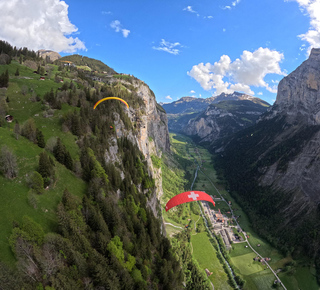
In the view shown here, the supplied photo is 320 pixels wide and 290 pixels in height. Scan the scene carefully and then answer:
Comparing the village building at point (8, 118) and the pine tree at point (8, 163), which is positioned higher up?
the village building at point (8, 118)

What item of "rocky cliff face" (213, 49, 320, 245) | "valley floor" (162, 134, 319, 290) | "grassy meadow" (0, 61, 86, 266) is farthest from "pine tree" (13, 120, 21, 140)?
"rocky cliff face" (213, 49, 320, 245)

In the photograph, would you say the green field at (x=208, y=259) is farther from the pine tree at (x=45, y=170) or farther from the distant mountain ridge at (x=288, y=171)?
the pine tree at (x=45, y=170)

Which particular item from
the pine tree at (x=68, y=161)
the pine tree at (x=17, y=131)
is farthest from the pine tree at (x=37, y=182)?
the pine tree at (x=17, y=131)

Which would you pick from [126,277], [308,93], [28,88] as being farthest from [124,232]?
[308,93]

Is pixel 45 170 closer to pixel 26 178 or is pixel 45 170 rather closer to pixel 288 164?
pixel 26 178

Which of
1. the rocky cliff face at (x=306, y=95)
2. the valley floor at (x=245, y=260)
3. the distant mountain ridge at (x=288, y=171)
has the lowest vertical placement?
the valley floor at (x=245, y=260)

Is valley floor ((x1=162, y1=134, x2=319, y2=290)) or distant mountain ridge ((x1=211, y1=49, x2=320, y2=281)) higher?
distant mountain ridge ((x1=211, y1=49, x2=320, y2=281))

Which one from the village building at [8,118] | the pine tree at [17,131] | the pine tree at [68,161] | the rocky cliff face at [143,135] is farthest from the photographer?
A: the rocky cliff face at [143,135]

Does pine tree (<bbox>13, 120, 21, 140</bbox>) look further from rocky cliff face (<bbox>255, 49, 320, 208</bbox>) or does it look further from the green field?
rocky cliff face (<bbox>255, 49, 320, 208</bbox>)

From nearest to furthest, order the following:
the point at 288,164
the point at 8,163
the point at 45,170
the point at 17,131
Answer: the point at 8,163
the point at 45,170
the point at 17,131
the point at 288,164

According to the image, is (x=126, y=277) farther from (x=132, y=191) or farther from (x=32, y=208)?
(x=132, y=191)

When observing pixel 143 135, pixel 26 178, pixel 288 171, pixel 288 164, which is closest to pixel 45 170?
pixel 26 178

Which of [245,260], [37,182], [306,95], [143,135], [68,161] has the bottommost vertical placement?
[245,260]
